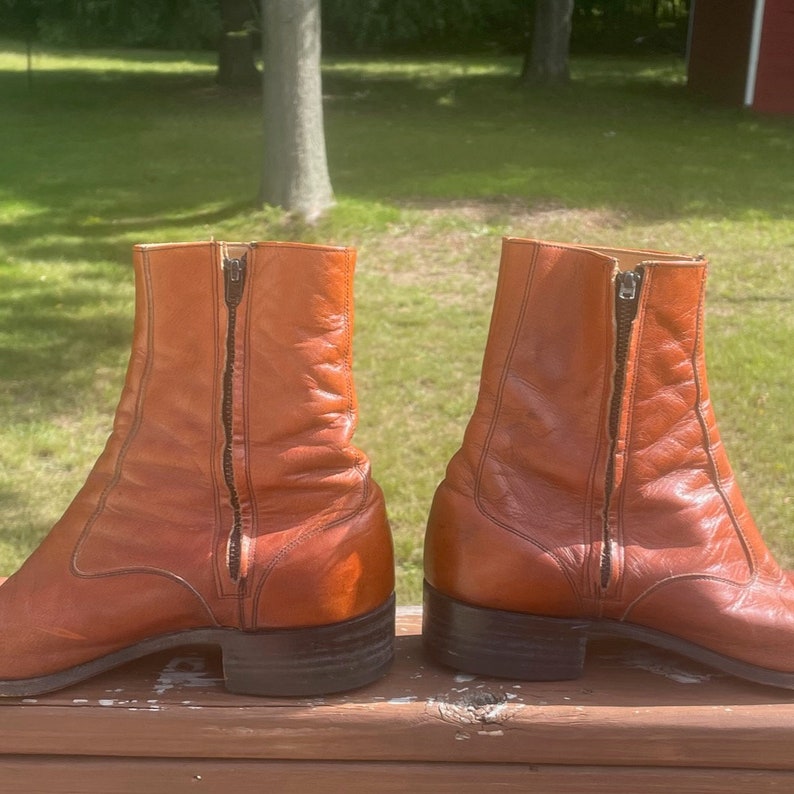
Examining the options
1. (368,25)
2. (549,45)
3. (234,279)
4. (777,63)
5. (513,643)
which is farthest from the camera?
(368,25)

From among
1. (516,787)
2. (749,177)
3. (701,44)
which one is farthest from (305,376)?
(701,44)

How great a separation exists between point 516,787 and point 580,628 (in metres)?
0.23

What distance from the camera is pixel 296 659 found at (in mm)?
1506

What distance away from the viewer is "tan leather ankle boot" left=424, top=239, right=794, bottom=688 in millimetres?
1512

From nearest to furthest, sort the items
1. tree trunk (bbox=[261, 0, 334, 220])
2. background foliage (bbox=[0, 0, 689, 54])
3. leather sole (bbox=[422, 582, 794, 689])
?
leather sole (bbox=[422, 582, 794, 689]) → tree trunk (bbox=[261, 0, 334, 220]) → background foliage (bbox=[0, 0, 689, 54])

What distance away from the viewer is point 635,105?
14.8 meters

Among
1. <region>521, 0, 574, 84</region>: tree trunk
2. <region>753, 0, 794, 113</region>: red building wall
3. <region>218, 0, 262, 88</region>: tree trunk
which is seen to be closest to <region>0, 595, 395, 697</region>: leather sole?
<region>753, 0, 794, 113</region>: red building wall

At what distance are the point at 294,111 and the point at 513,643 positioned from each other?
6.20 metres

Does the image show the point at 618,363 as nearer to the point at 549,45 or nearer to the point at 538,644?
the point at 538,644

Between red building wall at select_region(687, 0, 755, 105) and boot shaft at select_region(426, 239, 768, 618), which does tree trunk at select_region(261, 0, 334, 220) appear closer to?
boot shaft at select_region(426, 239, 768, 618)

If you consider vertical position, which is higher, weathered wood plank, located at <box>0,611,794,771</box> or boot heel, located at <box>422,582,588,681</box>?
boot heel, located at <box>422,582,588,681</box>

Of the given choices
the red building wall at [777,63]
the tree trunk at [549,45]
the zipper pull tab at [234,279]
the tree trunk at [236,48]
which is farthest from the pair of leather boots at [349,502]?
the tree trunk at [549,45]

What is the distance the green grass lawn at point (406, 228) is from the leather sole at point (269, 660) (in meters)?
1.49

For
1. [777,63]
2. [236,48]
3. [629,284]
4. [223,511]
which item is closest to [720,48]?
[777,63]
